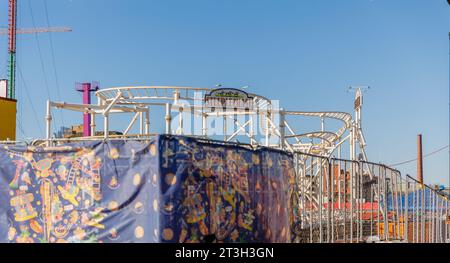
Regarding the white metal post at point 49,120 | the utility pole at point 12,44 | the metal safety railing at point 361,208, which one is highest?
the utility pole at point 12,44

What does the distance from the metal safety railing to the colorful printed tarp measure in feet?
9.09

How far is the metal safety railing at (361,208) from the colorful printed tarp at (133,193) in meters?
2.77

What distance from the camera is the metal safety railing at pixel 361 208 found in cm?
1345

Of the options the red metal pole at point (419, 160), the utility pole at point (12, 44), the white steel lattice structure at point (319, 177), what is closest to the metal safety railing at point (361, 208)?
the white steel lattice structure at point (319, 177)

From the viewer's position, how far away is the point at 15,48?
192ft

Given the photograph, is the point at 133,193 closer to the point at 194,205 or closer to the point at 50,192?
the point at 194,205

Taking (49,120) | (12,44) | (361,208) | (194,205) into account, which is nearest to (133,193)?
(194,205)

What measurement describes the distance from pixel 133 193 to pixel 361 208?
709 cm

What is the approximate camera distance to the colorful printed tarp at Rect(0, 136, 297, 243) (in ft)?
29.5

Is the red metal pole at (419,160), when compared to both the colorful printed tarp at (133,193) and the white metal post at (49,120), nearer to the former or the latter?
the white metal post at (49,120)

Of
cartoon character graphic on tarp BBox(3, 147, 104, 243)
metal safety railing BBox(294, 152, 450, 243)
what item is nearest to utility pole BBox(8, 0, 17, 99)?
metal safety railing BBox(294, 152, 450, 243)

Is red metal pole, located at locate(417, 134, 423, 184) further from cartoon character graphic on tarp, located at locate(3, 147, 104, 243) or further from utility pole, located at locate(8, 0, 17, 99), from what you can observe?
cartoon character graphic on tarp, located at locate(3, 147, 104, 243)

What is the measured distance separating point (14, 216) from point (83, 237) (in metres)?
1.52
